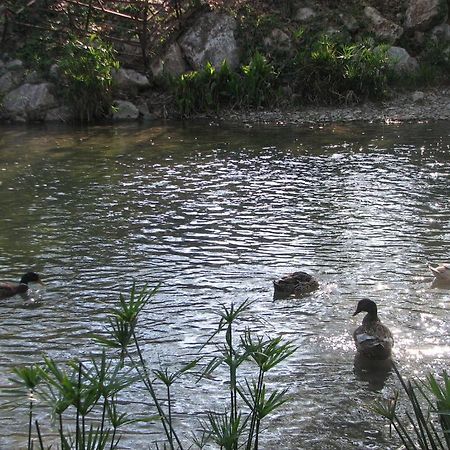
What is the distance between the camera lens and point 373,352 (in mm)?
6777

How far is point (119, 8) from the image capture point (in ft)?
78.3

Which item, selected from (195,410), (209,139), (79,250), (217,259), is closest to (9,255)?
(79,250)

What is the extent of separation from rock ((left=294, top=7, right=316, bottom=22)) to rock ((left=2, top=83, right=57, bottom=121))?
7.78m

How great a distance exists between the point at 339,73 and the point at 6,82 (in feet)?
29.4

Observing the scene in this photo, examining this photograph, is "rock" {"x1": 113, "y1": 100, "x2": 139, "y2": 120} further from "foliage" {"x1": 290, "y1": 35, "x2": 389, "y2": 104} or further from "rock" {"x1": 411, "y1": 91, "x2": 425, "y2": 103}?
"rock" {"x1": 411, "y1": 91, "x2": 425, "y2": 103}

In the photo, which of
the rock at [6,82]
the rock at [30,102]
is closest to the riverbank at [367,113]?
the rock at [30,102]

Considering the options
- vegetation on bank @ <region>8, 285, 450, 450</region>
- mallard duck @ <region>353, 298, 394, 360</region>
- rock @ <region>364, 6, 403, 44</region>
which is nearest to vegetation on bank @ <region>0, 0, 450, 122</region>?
rock @ <region>364, 6, 403, 44</region>

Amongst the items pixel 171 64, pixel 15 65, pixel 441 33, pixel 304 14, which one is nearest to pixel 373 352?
pixel 171 64

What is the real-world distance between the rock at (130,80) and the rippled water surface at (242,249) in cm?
442

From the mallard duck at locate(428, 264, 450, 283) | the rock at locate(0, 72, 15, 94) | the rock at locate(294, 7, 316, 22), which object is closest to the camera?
the mallard duck at locate(428, 264, 450, 283)

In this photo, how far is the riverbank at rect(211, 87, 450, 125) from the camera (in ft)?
65.8

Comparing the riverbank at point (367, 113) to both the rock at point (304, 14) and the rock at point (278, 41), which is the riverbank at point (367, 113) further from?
the rock at point (304, 14)

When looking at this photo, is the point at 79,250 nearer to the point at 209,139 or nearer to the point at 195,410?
the point at 195,410

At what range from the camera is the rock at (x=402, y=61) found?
74.0 feet
